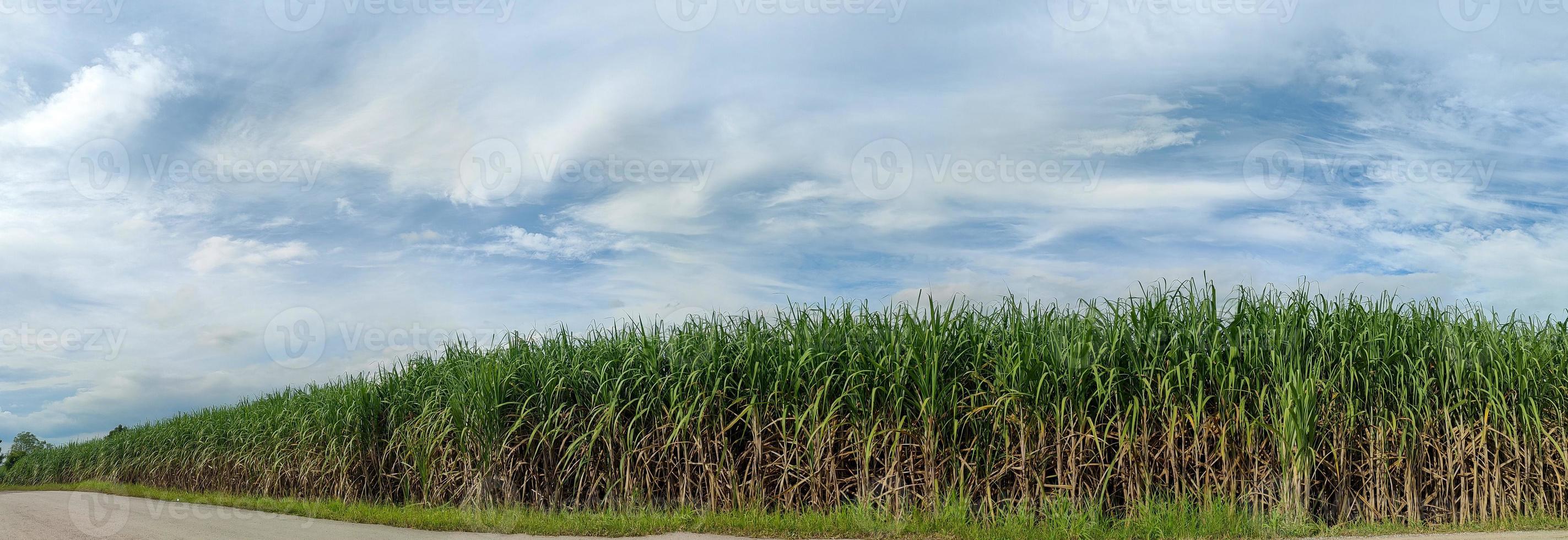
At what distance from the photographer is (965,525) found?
6.57 m

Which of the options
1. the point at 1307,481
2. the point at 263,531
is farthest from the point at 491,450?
the point at 1307,481

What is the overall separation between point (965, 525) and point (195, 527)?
851cm

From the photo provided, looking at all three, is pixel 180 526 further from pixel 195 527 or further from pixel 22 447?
pixel 22 447

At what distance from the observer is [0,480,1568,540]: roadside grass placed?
6406 mm

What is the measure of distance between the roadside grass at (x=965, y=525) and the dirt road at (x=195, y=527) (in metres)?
0.27

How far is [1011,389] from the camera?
7.31 m

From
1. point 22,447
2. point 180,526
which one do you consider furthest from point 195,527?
point 22,447

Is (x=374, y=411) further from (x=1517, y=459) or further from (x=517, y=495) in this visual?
(x=1517, y=459)

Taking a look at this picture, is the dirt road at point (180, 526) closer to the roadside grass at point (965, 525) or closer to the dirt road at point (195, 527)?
the dirt road at point (195, 527)

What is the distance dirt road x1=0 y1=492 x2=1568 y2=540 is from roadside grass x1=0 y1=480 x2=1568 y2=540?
27 centimetres

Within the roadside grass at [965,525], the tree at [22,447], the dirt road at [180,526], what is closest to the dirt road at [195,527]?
the dirt road at [180,526]

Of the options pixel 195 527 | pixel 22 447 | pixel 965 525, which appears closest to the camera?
pixel 965 525

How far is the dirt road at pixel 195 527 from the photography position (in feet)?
22.9

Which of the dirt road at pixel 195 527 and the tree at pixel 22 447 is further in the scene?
the tree at pixel 22 447
